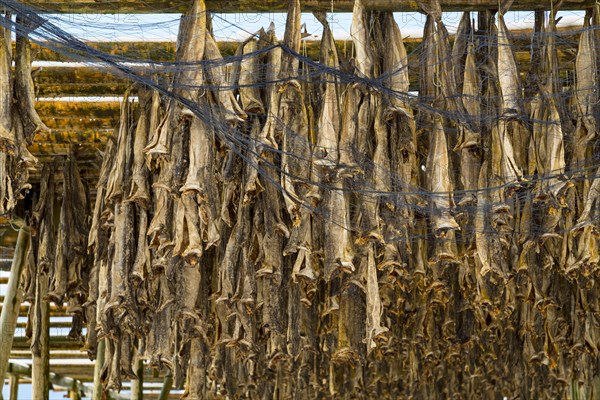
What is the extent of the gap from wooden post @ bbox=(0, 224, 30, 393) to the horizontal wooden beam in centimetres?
381

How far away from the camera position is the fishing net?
676cm

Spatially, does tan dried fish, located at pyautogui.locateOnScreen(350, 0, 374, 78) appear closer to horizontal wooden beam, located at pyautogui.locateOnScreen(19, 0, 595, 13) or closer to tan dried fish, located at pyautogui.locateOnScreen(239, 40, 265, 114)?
horizontal wooden beam, located at pyautogui.locateOnScreen(19, 0, 595, 13)

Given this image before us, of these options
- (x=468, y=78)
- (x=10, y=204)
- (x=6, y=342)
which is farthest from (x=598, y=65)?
(x=6, y=342)

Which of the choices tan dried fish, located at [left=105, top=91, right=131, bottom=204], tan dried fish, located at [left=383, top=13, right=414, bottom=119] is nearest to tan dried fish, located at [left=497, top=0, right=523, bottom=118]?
tan dried fish, located at [left=383, top=13, right=414, bottom=119]

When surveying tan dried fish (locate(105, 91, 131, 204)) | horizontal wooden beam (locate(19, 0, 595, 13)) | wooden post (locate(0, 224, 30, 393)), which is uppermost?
horizontal wooden beam (locate(19, 0, 595, 13))

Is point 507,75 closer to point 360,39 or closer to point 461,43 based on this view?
point 461,43

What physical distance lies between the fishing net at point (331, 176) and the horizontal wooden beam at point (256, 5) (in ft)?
0.39

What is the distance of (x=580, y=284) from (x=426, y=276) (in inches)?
46.9

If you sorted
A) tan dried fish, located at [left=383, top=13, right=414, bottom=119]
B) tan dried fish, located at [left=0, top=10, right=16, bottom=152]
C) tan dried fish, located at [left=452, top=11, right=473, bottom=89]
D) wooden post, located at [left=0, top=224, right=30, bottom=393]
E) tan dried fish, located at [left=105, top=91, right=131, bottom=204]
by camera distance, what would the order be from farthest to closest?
wooden post, located at [left=0, top=224, right=30, bottom=393] → tan dried fish, located at [left=105, top=91, right=131, bottom=204] → tan dried fish, located at [left=452, top=11, right=473, bottom=89] → tan dried fish, located at [left=383, top=13, right=414, bottom=119] → tan dried fish, located at [left=0, top=10, right=16, bottom=152]

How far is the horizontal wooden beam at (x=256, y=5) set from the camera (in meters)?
6.89

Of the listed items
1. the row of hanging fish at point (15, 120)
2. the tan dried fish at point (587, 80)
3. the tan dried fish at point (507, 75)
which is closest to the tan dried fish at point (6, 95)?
the row of hanging fish at point (15, 120)

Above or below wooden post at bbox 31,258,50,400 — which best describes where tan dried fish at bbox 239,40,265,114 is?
above

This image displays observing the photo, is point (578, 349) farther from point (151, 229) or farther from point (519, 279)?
point (151, 229)

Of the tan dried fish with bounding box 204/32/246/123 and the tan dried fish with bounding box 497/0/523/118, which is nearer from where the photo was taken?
the tan dried fish with bounding box 204/32/246/123
